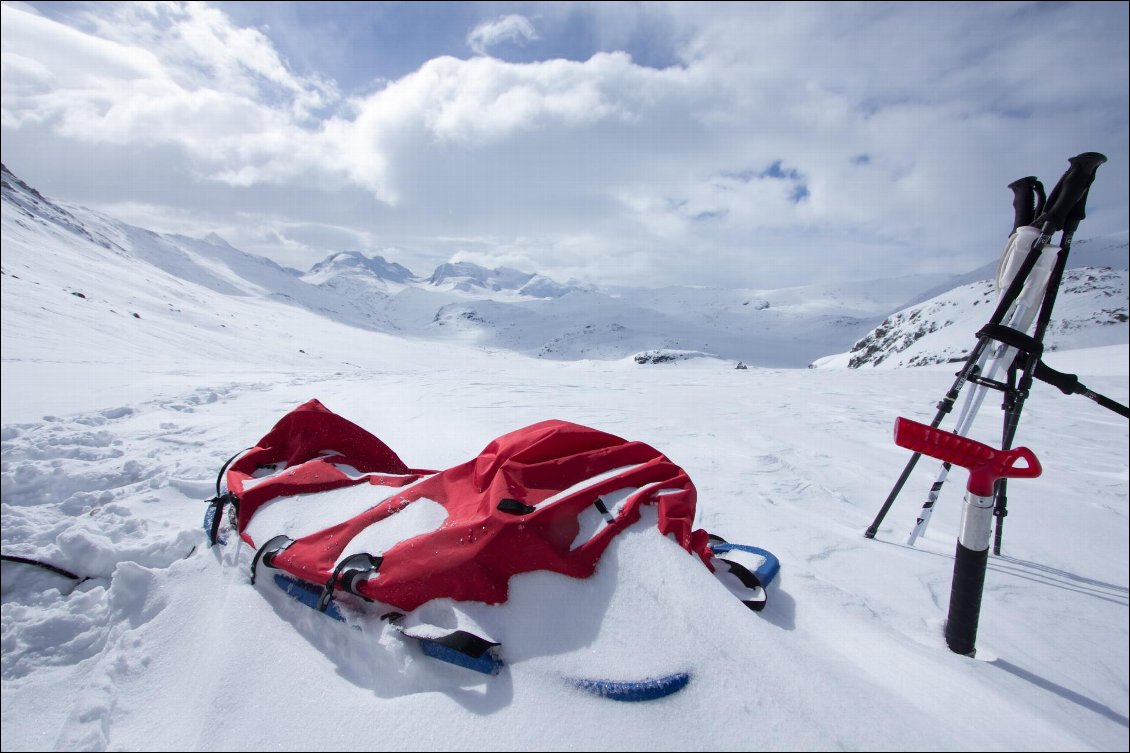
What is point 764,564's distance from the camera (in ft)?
8.04

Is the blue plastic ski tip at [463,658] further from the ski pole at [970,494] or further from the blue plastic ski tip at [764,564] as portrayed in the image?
the ski pole at [970,494]

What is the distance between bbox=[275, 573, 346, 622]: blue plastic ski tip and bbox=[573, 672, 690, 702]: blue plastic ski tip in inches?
42.5

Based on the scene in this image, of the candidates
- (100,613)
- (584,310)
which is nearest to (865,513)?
(100,613)

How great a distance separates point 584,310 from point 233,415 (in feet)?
416

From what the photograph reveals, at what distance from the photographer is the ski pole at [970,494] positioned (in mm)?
1425

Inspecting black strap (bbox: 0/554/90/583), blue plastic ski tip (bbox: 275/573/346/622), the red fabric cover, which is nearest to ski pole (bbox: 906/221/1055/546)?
the red fabric cover

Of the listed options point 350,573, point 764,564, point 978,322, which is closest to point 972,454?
point 764,564

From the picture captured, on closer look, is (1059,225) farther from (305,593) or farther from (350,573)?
(305,593)

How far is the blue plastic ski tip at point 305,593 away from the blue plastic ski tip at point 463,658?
1.62ft

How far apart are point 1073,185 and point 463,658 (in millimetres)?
3474

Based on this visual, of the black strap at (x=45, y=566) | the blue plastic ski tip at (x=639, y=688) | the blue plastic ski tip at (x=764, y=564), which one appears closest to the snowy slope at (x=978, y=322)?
the blue plastic ski tip at (x=764, y=564)

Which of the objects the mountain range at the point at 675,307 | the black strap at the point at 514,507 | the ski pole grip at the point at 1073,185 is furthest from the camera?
the mountain range at the point at 675,307

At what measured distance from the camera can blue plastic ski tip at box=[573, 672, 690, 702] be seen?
57.8 inches

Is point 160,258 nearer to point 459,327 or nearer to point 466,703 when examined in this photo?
point 459,327
